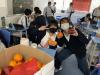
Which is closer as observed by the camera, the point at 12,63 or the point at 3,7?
the point at 12,63

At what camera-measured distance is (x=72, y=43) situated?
282 centimetres

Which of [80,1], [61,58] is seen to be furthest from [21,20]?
[80,1]

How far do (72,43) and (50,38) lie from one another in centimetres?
63

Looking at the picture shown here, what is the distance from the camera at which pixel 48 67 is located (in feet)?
3.02

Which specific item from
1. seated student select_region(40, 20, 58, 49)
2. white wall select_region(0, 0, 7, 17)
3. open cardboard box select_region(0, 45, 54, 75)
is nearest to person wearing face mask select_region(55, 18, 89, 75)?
seated student select_region(40, 20, 58, 49)

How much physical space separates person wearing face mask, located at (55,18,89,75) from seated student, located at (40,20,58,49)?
0.38 ft

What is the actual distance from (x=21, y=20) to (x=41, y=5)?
3.22m

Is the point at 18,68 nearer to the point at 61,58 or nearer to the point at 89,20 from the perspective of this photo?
the point at 61,58

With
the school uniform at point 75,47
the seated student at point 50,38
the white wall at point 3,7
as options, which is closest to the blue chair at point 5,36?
the seated student at point 50,38

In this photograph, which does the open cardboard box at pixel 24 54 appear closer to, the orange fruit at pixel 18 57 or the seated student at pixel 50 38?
the orange fruit at pixel 18 57

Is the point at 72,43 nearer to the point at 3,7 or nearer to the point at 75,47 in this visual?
the point at 75,47

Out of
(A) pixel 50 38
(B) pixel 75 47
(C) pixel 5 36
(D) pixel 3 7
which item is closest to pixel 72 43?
(B) pixel 75 47

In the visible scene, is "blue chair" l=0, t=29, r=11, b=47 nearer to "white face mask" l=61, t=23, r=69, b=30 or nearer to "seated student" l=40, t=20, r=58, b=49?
"seated student" l=40, t=20, r=58, b=49

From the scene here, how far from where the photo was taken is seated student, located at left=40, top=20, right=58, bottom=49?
2.25 m
